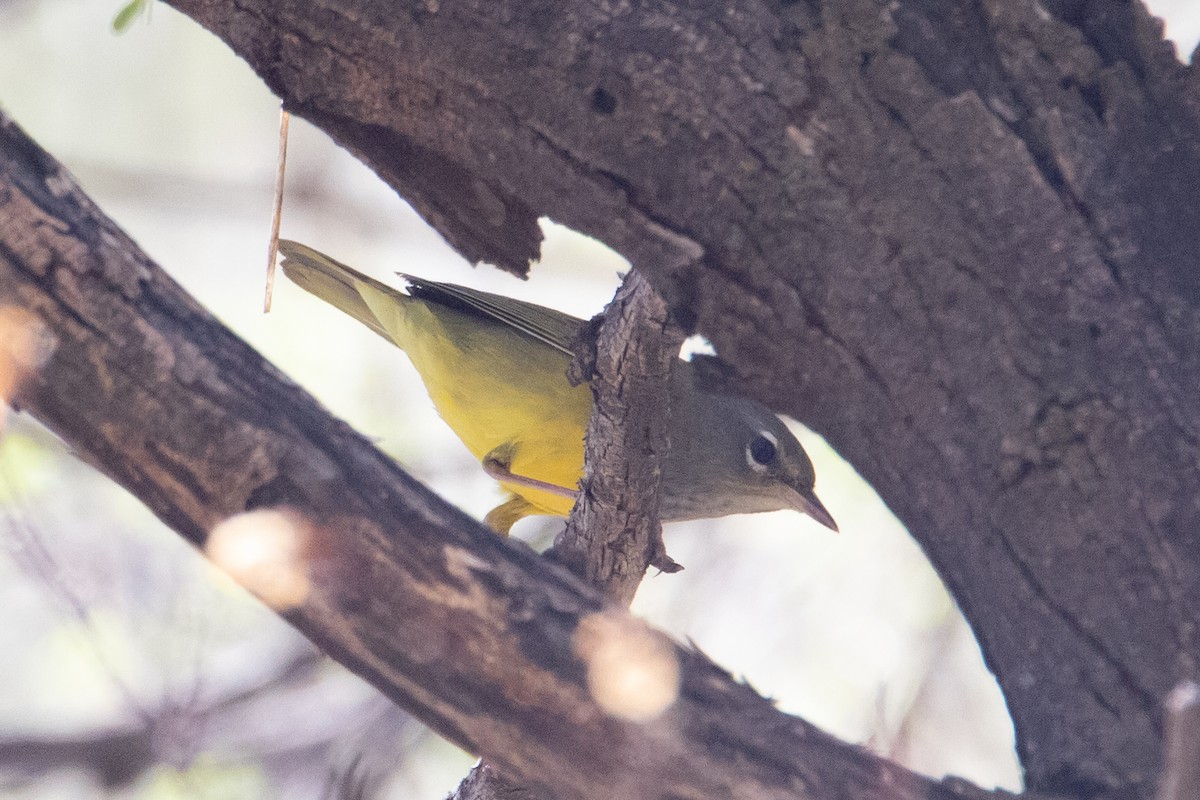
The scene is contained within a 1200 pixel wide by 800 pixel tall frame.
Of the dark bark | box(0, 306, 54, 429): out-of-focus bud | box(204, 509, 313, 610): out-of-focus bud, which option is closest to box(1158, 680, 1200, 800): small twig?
box(204, 509, 313, 610): out-of-focus bud

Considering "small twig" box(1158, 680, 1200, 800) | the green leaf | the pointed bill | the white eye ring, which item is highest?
the white eye ring

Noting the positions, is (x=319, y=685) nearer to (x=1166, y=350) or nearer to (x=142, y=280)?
(x=142, y=280)

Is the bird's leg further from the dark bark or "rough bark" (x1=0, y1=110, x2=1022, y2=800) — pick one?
"rough bark" (x1=0, y1=110, x2=1022, y2=800)

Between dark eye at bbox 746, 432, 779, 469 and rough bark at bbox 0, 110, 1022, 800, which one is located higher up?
dark eye at bbox 746, 432, 779, 469

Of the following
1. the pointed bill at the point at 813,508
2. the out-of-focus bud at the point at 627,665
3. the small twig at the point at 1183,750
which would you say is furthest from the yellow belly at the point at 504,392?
the small twig at the point at 1183,750

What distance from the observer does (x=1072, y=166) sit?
245 centimetres

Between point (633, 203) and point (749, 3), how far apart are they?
0.52 metres

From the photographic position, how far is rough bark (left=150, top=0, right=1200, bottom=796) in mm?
2414

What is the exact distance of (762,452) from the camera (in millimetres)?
5285

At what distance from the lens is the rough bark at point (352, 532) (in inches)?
80.4

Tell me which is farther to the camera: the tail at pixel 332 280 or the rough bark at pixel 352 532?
the tail at pixel 332 280

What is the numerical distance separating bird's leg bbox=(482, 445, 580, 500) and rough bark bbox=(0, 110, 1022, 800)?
8.01ft

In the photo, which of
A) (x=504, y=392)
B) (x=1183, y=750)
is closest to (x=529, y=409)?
(x=504, y=392)

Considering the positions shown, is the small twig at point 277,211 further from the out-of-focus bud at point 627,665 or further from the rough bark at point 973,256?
the out-of-focus bud at point 627,665
